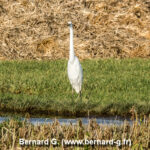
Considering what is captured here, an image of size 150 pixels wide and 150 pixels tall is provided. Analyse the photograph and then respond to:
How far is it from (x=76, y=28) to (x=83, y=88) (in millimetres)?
8516

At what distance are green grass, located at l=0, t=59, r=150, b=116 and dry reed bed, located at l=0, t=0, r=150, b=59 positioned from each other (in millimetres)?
1769

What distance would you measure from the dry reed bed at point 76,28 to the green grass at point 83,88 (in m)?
1.77

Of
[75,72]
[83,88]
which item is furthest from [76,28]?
[75,72]

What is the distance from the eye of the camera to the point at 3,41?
74.3 ft

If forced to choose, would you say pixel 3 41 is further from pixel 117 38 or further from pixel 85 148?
pixel 85 148

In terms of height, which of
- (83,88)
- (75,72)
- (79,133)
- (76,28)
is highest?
(76,28)

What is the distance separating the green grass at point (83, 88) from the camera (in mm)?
12211

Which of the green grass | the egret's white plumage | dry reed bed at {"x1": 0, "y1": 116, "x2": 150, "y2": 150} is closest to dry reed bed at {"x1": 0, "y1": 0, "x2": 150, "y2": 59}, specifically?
the green grass

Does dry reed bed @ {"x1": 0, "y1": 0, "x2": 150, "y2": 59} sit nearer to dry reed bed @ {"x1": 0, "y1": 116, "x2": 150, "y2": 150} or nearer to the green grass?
the green grass

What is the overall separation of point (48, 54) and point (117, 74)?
5.37 m

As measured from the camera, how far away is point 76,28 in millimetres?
23422

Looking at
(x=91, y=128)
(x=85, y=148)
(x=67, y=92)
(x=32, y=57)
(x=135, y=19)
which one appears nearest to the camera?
(x=85, y=148)

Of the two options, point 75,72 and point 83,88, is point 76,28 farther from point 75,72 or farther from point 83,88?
point 75,72

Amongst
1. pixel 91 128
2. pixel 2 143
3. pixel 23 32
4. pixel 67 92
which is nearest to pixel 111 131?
pixel 91 128
